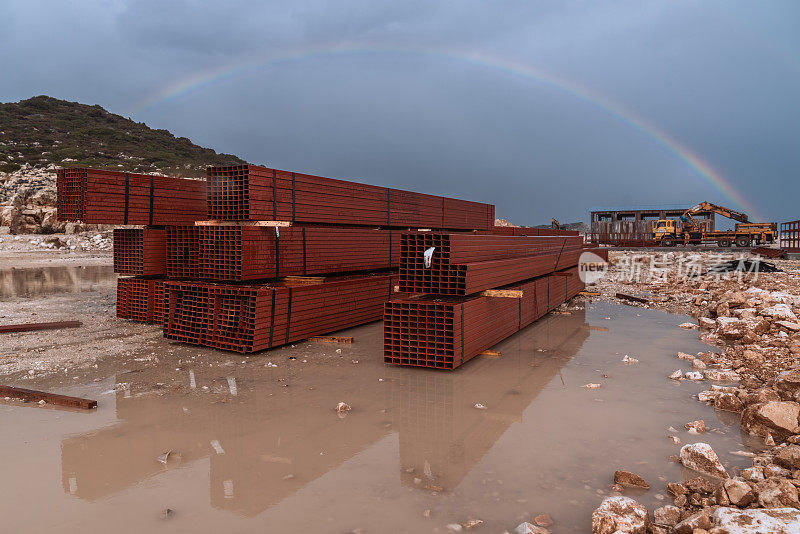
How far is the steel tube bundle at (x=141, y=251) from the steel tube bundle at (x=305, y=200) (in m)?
3.19

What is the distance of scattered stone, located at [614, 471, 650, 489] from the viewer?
3535 mm

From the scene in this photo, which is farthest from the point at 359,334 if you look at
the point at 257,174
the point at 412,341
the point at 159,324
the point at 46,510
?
the point at 46,510

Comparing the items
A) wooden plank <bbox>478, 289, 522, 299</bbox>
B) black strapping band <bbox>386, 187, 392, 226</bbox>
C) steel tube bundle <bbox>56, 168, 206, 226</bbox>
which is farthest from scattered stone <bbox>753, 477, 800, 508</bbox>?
steel tube bundle <bbox>56, 168, 206, 226</bbox>

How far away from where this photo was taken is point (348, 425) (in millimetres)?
4762

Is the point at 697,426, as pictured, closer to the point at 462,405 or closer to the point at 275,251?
the point at 462,405

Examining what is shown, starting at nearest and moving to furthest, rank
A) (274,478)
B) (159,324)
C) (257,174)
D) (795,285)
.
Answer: (274,478) < (257,174) < (159,324) < (795,285)

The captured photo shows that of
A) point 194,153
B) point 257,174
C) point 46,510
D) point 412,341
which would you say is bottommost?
point 46,510

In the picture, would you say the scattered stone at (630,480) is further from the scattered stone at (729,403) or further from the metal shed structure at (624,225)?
the metal shed structure at (624,225)

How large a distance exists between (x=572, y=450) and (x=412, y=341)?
314 centimetres

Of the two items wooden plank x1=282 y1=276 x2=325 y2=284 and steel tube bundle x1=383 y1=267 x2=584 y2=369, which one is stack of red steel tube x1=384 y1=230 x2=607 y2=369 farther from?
wooden plank x1=282 y1=276 x2=325 y2=284

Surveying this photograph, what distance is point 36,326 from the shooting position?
9320mm

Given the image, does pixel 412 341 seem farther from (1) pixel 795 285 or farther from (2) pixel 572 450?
(1) pixel 795 285

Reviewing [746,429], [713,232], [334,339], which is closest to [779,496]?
[746,429]

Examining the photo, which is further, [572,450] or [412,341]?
[412,341]
